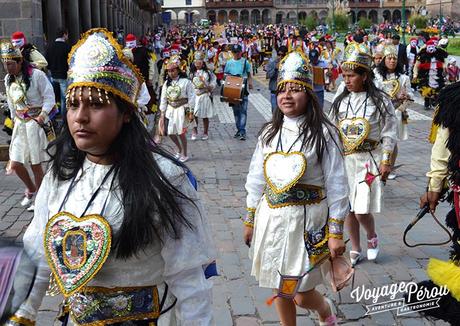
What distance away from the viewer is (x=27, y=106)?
24.0 ft

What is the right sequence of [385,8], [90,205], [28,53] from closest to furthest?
[90,205]
[28,53]
[385,8]

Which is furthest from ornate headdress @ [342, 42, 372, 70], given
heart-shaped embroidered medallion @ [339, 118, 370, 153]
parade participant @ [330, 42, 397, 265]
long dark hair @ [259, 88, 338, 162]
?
long dark hair @ [259, 88, 338, 162]

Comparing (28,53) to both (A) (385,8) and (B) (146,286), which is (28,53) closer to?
(B) (146,286)

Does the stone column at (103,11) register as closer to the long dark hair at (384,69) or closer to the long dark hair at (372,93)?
the long dark hair at (384,69)

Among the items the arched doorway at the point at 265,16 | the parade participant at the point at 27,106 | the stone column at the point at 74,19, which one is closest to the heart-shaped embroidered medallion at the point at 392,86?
the parade participant at the point at 27,106

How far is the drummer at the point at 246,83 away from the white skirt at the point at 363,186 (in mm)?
7065

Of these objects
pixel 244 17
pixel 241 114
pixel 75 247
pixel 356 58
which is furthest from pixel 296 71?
pixel 244 17

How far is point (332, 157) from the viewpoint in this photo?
3.75 m

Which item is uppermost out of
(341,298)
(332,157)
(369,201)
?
(332,157)

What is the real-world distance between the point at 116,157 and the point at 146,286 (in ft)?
1.74

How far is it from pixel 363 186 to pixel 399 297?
1.09 meters

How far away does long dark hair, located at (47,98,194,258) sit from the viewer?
2244 mm

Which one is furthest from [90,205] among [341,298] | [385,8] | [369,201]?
[385,8]

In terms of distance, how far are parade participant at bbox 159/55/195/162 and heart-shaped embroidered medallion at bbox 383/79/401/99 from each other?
3395 mm
